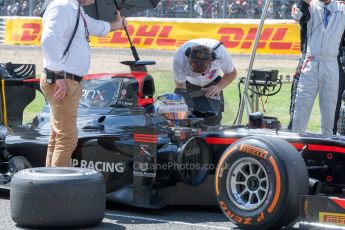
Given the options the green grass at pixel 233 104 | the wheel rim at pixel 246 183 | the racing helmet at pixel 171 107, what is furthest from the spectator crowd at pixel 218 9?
the wheel rim at pixel 246 183

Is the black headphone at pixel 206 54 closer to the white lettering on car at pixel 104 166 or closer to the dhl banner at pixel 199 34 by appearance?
the white lettering on car at pixel 104 166

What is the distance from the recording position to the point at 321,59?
26.1 ft

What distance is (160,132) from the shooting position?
6379 millimetres

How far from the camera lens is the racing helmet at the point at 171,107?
6787 millimetres

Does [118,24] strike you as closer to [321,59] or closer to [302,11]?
[302,11]

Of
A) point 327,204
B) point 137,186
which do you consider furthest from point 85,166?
point 327,204

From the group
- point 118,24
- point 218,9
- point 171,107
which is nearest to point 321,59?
point 171,107

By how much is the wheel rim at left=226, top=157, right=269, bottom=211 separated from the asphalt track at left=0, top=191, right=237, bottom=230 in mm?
309

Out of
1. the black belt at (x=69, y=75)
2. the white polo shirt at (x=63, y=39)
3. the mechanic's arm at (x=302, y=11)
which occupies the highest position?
the mechanic's arm at (x=302, y=11)

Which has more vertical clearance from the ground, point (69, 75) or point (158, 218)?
point (69, 75)

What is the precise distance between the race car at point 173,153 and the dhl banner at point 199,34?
16.9m

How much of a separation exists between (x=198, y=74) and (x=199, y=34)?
1758 centimetres

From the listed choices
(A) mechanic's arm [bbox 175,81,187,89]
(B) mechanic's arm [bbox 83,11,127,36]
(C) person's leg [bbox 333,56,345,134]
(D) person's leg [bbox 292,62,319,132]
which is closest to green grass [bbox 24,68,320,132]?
(A) mechanic's arm [bbox 175,81,187,89]

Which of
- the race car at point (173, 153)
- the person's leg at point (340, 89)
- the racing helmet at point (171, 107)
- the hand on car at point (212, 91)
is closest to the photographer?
the race car at point (173, 153)
